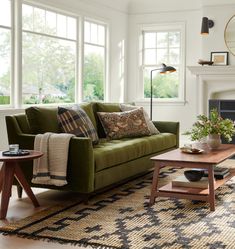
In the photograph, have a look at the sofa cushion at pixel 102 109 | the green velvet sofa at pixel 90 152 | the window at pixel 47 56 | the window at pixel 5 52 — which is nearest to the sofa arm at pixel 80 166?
the green velvet sofa at pixel 90 152

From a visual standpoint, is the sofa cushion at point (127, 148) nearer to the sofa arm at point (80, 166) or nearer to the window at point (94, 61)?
the sofa arm at point (80, 166)

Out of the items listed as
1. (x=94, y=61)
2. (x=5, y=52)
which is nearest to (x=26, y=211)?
(x=5, y=52)

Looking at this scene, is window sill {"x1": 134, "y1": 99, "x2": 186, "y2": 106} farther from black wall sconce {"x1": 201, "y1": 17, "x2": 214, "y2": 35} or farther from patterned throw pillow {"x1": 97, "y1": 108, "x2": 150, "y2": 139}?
patterned throw pillow {"x1": 97, "y1": 108, "x2": 150, "y2": 139}

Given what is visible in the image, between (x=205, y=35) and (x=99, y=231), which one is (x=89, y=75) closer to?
(x=205, y=35)

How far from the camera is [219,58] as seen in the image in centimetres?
775

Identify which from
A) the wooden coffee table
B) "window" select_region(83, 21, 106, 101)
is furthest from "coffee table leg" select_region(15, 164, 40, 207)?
"window" select_region(83, 21, 106, 101)

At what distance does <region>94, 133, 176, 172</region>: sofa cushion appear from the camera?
4.53 metres

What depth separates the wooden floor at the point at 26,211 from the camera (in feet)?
10.7

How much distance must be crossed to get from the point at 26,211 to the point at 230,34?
16.1 ft

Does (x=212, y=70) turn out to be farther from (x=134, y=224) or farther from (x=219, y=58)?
(x=134, y=224)

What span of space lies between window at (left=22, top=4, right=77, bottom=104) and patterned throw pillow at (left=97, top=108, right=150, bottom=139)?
1.04 meters

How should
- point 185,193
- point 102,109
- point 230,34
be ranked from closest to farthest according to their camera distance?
point 185,193, point 102,109, point 230,34

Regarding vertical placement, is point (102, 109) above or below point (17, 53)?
below

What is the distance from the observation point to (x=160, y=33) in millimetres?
8391
